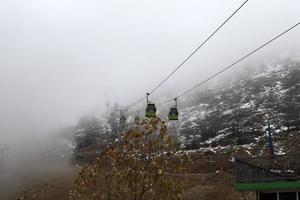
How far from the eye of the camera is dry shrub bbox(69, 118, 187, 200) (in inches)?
868

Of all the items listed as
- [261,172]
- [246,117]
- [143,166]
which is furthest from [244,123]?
[143,166]

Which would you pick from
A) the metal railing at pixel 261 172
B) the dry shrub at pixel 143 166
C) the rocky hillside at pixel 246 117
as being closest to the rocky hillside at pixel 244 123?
the rocky hillside at pixel 246 117

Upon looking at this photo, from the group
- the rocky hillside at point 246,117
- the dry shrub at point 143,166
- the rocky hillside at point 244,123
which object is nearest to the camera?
the dry shrub at point 143,166

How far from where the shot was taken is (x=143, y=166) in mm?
23391

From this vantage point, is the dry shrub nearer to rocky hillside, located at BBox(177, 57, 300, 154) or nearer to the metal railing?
the metal railing

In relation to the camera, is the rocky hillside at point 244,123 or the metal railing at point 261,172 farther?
the rocky hillside at point 244,123

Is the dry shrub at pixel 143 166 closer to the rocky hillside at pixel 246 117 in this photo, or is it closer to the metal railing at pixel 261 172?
the metal railing at pixel 261 172

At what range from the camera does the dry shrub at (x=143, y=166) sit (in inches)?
868

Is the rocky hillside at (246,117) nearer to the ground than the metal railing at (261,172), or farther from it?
farther from it

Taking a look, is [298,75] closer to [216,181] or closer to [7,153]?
[7,153]

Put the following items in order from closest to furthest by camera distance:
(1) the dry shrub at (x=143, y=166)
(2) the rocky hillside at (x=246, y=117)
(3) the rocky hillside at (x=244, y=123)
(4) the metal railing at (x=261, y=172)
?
1. (1) the dry shrub at (x=143, y=166)
2. (4) the metal railing at (x=261, y=172)
3. (3) the rocky hillside at (x=244, y=123)
4. (2) the rocky hillside at (x=246, y=117)

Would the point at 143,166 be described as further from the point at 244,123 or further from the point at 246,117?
the point at 246,117

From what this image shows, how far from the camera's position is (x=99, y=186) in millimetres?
28109

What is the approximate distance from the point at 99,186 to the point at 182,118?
6452 inches
